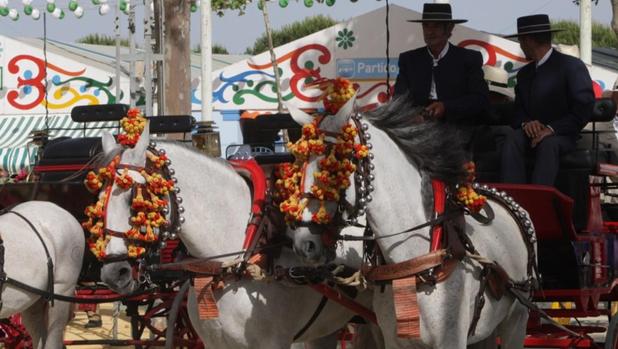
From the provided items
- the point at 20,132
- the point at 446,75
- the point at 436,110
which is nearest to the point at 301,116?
the point at 436,110

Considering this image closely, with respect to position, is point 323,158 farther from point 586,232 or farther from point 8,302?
point 8,302

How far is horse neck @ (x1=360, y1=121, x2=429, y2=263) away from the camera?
561 cm

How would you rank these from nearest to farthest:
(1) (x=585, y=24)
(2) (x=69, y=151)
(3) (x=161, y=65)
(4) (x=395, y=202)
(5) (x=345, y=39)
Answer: (4) (x=395, y=202), (2) (x=69, y=151), (3) (x=161, y=65), (1) (x=585, y=24), (5) (x=345, y=39)

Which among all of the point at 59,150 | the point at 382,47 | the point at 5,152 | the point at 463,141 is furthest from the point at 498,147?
the point at 5,152

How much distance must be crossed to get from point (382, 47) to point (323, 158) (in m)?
11.5

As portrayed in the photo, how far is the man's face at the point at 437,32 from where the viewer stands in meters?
7.07

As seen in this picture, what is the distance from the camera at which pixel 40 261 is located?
823 centimetres

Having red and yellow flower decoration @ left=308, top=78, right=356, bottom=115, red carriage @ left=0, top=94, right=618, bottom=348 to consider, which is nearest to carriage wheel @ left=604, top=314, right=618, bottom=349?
red carriage @ left=0, top=94, right=618, bottom=348

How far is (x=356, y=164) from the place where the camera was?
5434 mm

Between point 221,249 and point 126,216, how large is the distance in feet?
1.88

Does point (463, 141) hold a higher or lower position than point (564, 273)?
higher

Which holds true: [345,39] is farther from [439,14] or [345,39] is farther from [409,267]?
[409,267]

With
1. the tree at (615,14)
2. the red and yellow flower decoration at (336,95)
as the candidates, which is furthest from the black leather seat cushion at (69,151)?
the tree at (615,14)

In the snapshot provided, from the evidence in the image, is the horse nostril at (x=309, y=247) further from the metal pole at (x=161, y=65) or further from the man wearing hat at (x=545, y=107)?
the metal pole at (x=161, y=65)
